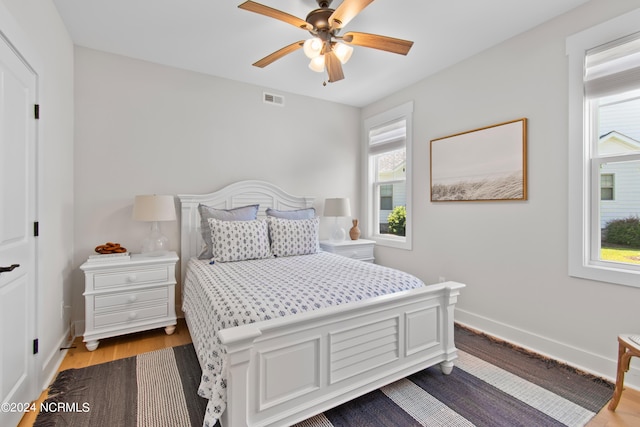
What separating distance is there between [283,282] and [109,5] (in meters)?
2.38

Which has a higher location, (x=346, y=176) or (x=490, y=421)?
(x=346, y=176)

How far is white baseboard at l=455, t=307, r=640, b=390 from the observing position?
6.58 ft

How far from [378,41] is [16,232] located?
7.94 ft

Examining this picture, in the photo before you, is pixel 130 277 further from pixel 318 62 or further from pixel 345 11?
pixel 345 11

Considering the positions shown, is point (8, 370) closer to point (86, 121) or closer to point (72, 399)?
point (72, 399)

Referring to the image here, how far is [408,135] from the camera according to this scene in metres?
3.59

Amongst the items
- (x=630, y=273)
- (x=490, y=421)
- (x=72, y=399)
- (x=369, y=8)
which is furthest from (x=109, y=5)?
(x=630, y=273)

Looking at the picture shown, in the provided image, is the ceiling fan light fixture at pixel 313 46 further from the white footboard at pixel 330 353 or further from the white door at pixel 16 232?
the white footboard at pixel 330 353

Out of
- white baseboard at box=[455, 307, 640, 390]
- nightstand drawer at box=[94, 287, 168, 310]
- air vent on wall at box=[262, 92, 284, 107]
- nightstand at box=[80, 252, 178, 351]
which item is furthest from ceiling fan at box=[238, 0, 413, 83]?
white baseboard at box=[455, 307, 640, 390]

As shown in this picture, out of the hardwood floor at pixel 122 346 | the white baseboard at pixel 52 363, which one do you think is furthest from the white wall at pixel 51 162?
the hardwood floor at pixel 122 346

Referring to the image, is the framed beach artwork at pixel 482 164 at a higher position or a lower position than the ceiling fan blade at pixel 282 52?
lower

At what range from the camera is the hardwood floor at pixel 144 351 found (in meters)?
1.63

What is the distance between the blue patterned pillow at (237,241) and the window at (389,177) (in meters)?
1.81

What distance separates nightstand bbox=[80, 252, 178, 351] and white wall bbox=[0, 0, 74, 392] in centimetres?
21
